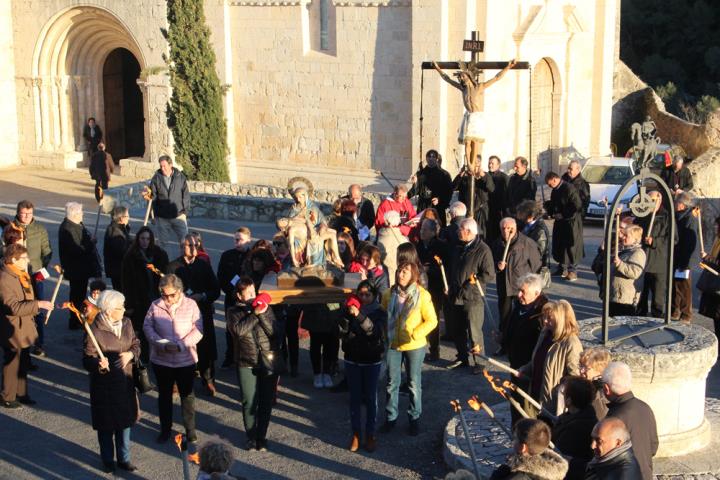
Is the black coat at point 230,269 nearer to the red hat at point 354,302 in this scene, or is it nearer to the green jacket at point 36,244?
the red hat at point 354,302

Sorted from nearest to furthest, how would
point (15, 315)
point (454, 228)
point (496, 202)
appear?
point (15, 315), point (454, 228), point (496, 202)

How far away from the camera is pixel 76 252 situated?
12.0 m

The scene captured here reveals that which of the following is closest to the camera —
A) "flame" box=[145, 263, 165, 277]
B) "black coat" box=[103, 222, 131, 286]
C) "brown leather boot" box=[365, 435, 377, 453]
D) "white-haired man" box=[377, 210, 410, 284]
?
"brown leather boot" box=[365, 435, 377, 453]

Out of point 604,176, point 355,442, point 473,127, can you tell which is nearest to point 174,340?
point 355,442

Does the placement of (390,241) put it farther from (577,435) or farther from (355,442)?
(577,435)

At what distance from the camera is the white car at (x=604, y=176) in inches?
768

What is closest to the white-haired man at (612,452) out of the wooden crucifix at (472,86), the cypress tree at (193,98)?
the wooden crucifix at (472,86)

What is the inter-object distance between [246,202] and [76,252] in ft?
23.0

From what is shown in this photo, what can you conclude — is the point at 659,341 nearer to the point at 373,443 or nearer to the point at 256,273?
the point at 373,443

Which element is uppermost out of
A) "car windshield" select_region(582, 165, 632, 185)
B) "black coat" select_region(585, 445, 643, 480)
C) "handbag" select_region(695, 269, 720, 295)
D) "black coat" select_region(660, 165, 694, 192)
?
"black coat" select_region(660, 165, 694, 192)

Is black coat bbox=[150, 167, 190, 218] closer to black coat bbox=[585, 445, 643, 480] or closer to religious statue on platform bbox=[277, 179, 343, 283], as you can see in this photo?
religious statue on platform bbox=[277, 179, 343, 283]

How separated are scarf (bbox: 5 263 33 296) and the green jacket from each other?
1639mm

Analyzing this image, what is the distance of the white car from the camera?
64.0 feet

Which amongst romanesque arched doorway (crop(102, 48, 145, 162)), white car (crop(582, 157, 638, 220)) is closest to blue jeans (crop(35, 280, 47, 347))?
white car (crop(582, 157, 638, 220))
